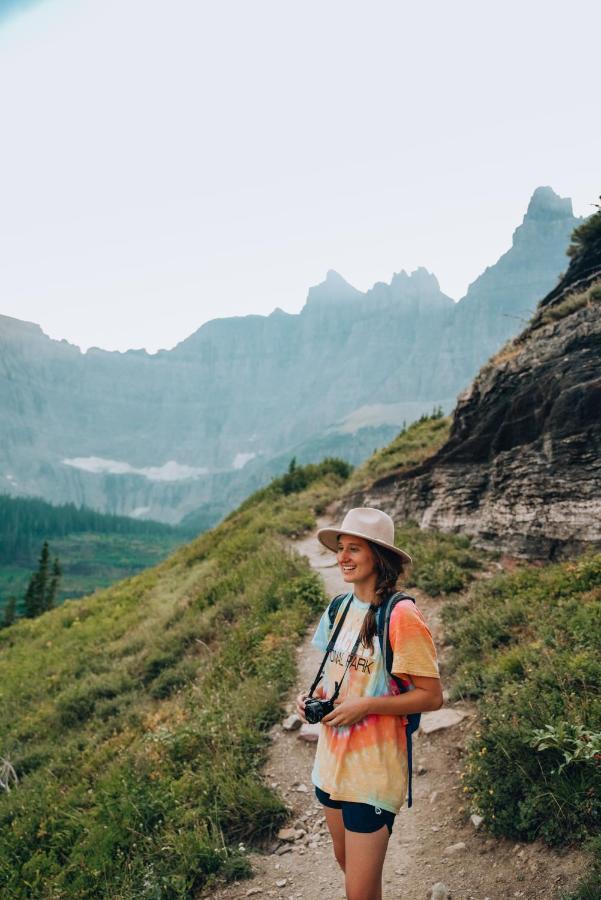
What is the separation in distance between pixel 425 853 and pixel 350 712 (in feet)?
11.7

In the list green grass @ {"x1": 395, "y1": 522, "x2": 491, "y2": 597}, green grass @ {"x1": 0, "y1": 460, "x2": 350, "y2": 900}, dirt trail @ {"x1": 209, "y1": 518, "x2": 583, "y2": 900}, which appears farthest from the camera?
green grass @ {"x1": 395, "y1": 522, "x2": 491, "y2": 597}

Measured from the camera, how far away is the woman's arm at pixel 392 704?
132 inches

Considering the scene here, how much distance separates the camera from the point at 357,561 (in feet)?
12.6

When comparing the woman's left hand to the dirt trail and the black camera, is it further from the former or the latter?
the dirt trail

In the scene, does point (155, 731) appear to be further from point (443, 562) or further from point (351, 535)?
point (351, 535)

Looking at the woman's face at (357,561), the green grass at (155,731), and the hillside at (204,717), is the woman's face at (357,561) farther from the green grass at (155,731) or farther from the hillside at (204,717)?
the green grass at (155,731)

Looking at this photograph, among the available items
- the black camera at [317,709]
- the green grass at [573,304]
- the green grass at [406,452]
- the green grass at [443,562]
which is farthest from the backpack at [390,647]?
the green grass at [406,452]

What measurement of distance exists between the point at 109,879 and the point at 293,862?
215cm

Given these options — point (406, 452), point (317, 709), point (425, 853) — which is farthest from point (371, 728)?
point (406, 452)

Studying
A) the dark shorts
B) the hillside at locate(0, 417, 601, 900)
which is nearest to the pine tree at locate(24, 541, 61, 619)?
the hillside at locate(0, 417, 601, 900)

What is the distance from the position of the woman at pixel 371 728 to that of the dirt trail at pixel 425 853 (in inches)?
82.1

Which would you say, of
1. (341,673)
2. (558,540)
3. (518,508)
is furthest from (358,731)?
(518,508)

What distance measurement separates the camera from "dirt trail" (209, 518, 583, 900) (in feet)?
15.7

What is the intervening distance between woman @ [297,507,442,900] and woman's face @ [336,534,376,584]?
1.1 inches
